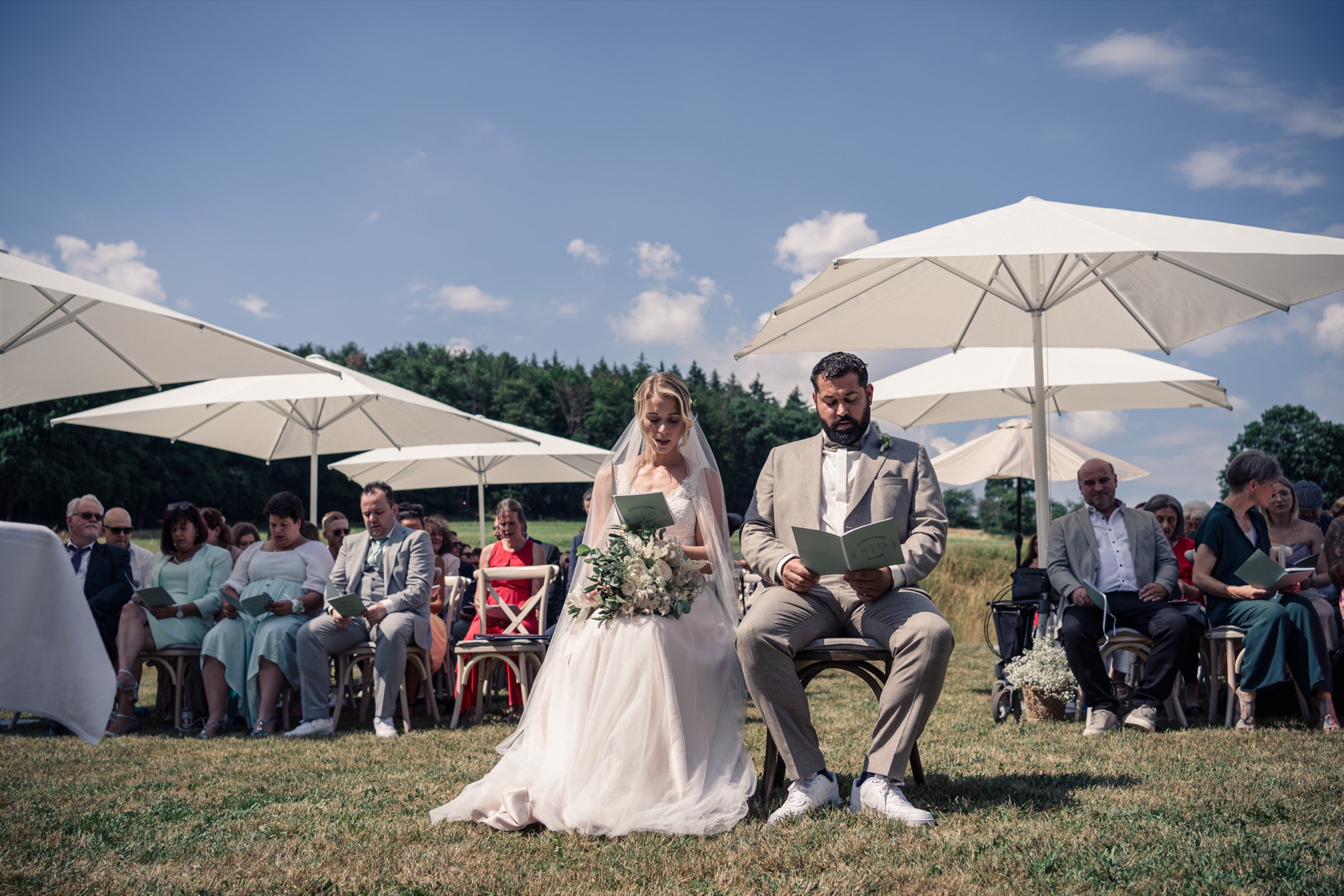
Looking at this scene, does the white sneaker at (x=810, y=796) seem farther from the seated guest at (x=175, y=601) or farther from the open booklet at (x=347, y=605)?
the seated guest at (x=175, y=601)

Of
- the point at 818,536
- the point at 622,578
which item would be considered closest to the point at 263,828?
the point at 622,578

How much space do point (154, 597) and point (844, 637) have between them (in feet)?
18.5

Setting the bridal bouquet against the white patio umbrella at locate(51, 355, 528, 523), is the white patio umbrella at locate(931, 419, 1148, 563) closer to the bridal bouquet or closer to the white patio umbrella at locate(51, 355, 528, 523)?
the white patio umbrella at locate(51, 355, 528, 523)

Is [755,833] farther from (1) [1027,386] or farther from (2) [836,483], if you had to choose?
(1) [1027,386]

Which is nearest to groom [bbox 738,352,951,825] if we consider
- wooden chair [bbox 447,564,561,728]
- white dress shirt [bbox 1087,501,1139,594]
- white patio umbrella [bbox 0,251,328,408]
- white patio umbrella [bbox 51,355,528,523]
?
white dress shirt [bbox 1087,501,1139,594]

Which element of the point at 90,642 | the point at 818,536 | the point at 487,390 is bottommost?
the point at 90,642

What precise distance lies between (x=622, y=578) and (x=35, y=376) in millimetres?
6069

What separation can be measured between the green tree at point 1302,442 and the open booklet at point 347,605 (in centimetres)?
5926

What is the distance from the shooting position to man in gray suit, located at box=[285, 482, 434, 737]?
720 centimetres

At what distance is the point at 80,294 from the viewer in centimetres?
633

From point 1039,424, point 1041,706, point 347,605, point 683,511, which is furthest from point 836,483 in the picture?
point 347,605

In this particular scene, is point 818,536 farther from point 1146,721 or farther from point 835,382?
point 1146,721

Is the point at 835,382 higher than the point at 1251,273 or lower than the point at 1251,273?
lower

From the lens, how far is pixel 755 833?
12.2 feet
